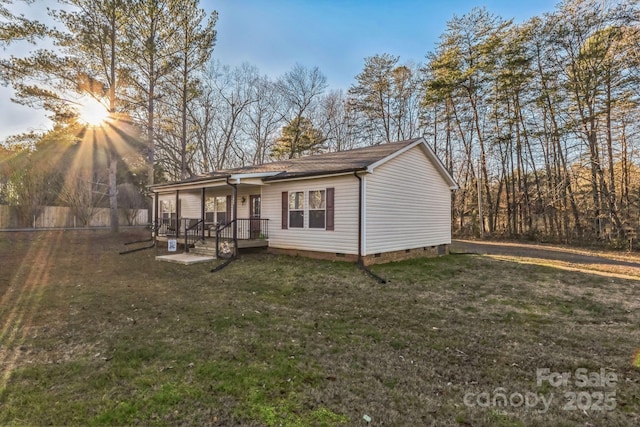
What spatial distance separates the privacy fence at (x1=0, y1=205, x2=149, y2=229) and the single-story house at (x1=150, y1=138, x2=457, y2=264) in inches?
539

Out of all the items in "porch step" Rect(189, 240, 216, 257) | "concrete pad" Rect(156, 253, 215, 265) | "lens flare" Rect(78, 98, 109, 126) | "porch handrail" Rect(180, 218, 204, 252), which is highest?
"lens flare" Rect(78, 98, 109, 126)

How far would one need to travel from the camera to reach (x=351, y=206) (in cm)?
955

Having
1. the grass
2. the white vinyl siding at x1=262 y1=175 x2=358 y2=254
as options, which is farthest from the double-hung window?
the grass

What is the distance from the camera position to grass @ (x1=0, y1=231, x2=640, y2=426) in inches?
104

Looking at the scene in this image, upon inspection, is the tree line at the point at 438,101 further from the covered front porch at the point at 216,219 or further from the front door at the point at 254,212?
the front door at the point at 254,212

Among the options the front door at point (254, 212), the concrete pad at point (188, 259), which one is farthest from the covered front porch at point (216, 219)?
the concrete pad at point (188, 259)

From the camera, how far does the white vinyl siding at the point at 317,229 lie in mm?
9562

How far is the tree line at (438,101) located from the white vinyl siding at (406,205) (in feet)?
32.2

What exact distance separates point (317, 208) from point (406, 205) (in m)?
3.24

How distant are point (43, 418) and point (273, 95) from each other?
2746 centimetres

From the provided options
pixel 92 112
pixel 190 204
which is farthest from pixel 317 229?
pixel 92 112

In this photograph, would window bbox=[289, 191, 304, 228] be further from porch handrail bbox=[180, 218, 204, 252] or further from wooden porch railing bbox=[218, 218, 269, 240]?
porch handrail bbox=[180, 218, 204, 252]

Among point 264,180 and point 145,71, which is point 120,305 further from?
point 145,71

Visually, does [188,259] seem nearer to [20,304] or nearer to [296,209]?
[296,209]
